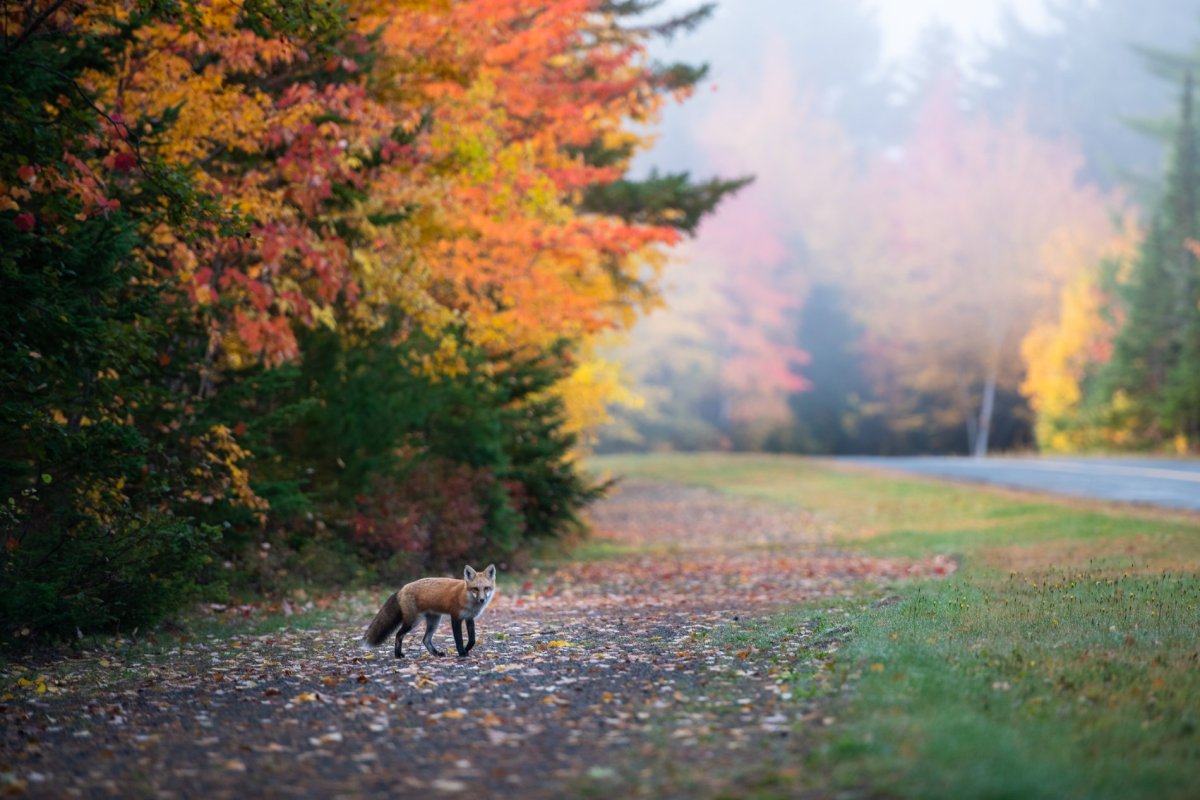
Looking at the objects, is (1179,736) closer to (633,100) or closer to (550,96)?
(550,96)

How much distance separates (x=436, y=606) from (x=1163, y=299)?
35417 mm

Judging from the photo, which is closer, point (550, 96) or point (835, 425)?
point (550, 96)

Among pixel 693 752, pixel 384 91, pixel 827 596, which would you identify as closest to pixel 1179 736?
pixel 693 752

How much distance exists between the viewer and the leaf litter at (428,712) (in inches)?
231

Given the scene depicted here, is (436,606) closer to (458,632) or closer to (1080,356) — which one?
(458,632)

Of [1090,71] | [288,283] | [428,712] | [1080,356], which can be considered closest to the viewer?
[428,712]

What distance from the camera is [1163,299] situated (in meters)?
37.7

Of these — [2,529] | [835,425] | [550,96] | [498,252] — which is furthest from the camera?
[835,425]

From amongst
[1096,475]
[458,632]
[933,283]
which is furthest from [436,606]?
[933,283]

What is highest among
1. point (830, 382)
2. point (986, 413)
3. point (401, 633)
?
point (830, 382)

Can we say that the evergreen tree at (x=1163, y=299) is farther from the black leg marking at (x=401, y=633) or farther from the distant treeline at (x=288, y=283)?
the black leg marking at (x=401, y=633)

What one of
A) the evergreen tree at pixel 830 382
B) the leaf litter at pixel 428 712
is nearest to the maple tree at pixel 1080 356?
the evergreen tree at pixel 830 382

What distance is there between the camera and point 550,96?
19.1m

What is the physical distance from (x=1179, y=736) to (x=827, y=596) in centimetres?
666
